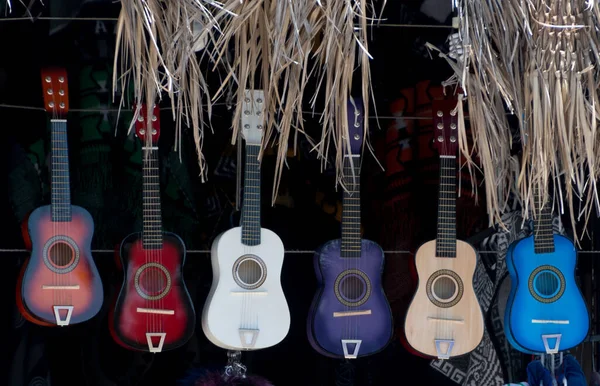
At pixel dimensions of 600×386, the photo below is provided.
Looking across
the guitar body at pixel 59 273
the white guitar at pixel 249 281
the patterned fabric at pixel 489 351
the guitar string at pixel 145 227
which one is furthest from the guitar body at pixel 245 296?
the patterned fabric at pixel 489 351

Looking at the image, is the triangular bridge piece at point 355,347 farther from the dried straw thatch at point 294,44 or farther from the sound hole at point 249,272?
the dried straw thatch at point 294,44

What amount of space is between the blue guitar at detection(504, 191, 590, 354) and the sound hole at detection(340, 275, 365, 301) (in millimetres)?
667

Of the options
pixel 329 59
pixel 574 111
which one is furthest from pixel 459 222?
pixel 329 59

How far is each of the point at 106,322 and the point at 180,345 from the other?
0.48 m

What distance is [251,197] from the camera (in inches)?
149

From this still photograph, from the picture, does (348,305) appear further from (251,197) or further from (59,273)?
(59,273)

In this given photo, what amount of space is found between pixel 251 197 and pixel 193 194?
0.42 meters

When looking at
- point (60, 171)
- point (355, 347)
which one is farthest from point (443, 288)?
point (60, 171)

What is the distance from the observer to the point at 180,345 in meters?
3.73

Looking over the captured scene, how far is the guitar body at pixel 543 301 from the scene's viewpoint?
377cm

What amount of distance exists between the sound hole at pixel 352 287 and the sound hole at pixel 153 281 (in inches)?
31.5

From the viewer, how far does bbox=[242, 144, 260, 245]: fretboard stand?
3744 mm

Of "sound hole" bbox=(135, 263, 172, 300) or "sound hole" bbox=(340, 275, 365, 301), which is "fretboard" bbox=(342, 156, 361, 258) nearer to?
"sound hole" bbox=(340, 275, 365, 301)

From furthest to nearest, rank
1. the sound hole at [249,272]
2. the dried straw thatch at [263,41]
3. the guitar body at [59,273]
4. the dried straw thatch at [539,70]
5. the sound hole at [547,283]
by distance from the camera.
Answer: the sound hole at [547,283] → the sound hole at [249,272] → the guitar body at [59,273] → the dried straw thatch at [539,70] → the dried straw thatch at [263,41]
